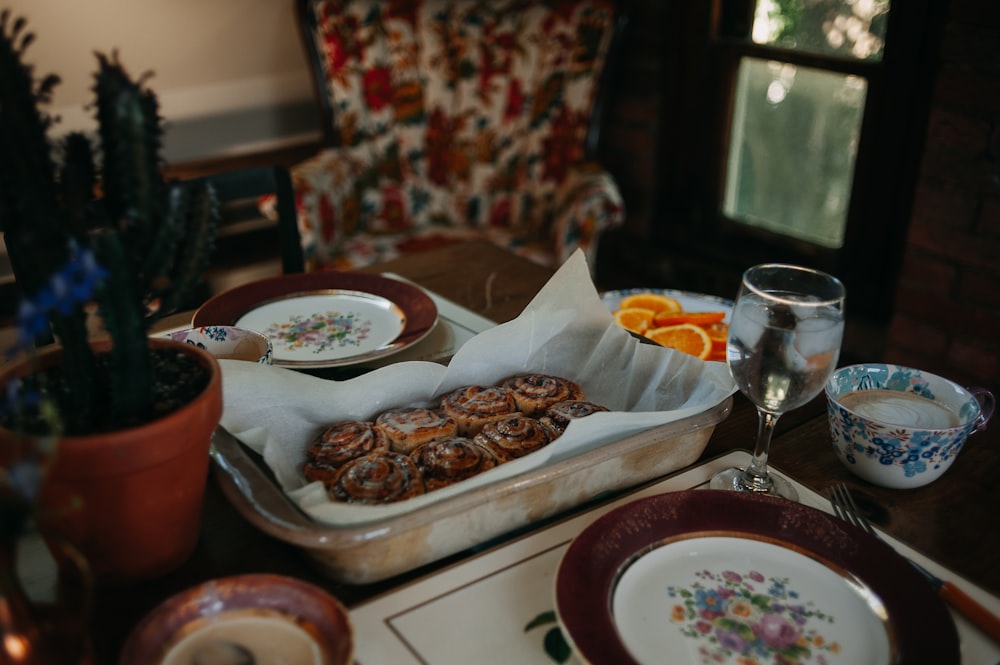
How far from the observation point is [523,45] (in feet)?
8.46

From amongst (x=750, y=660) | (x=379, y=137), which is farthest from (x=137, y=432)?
(x=379, y=137)

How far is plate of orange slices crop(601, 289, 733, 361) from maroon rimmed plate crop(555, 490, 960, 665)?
0.33 m

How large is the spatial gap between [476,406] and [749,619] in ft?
1.10

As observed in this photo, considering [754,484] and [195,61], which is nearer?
[754,484]

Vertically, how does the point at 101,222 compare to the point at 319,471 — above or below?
above

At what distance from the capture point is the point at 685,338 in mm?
1120

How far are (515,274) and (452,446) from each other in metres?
0.64

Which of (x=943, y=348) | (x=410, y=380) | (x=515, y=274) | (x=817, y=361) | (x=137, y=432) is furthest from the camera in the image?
(x=943, y=348)

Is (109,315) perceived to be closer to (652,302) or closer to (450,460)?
(450,460)

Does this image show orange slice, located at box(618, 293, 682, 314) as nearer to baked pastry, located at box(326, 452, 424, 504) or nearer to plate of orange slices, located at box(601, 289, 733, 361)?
plate of orange slices, located at box(601, 289, 733, 361)

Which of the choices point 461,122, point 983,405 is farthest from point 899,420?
point 461,122

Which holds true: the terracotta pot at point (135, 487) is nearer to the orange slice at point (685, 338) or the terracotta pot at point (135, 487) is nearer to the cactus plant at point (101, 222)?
the cactus plant at point (101, 222)

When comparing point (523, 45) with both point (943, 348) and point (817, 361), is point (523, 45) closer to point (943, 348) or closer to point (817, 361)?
point (943, 348)

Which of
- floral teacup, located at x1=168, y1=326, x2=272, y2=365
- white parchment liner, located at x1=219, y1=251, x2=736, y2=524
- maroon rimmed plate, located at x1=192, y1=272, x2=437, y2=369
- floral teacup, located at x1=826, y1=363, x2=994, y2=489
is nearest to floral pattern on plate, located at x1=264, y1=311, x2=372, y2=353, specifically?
maroon rimmed plate, located at x1=192, y1=272, x2=437, y2=369
